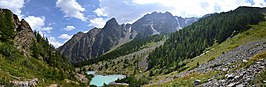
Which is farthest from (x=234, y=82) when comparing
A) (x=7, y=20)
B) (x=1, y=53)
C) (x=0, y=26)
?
(x=7, y=20)

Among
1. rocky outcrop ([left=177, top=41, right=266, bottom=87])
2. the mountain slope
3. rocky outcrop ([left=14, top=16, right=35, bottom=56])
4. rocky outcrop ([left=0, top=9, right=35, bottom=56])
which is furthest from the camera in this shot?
rocky outcrop ([left=0, top=9, right=35, bottom=56])

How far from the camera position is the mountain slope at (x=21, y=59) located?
55128 mm

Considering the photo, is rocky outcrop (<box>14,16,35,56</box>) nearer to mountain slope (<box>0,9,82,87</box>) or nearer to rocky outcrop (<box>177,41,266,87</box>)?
mountain slope (<box>0,9,82,87</box>)

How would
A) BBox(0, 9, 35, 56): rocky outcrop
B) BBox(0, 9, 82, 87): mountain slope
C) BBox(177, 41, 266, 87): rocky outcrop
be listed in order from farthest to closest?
BBox(0, 9, 35, 56): rocky outcrop → BBox(0, 9, 82, 87): mountain slope → BBox(177, 41, 266, 87): rocky outcrop

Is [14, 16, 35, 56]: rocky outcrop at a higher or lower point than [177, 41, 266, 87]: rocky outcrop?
higher

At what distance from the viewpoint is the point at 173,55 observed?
182000 mm

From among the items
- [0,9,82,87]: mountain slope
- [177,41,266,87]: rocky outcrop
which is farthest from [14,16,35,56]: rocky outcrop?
[177,41,266,87]: rocky outcrop

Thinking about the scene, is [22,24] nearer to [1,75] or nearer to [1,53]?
[1,53]

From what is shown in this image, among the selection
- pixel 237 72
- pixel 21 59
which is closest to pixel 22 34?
pixel 21 59

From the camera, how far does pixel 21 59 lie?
2881 inches

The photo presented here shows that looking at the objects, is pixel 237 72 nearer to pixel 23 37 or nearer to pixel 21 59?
pixel 21 59

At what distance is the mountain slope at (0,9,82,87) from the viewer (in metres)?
55.1

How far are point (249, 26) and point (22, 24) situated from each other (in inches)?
5733

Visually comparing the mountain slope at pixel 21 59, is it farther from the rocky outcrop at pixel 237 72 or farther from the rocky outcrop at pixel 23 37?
the rocky outcrop at pixel 237 72
